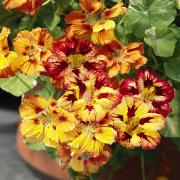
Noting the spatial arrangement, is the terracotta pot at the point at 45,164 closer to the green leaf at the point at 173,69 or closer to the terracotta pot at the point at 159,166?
the terracotta pot at the point at 159,166

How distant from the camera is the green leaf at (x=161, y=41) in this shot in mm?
669

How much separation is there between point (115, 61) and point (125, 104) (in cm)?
8

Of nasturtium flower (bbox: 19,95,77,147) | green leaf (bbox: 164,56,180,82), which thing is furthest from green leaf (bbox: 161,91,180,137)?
nasturtium flower (bbox: 19,95,77,147)

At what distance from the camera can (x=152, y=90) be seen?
2.13ft

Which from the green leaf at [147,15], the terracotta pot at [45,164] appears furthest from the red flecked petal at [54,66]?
the terracotta pot at [45,164]

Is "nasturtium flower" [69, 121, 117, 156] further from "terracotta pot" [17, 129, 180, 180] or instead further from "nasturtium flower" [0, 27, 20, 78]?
"terracotta pot" [17, 129, 180, 180]

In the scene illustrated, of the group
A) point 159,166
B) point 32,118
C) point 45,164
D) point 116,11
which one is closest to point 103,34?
point 116,11

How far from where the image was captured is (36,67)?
26.2 inches

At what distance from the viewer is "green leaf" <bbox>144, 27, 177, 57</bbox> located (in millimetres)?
669

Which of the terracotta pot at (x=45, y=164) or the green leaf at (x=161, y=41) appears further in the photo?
the terracotta pot at (x=45, y=164)

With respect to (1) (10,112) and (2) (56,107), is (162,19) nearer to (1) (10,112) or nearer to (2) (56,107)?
(2) (56,107)

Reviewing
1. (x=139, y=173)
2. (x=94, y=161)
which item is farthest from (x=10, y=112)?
(x=94, y=161)

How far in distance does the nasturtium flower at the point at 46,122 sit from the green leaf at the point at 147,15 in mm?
145

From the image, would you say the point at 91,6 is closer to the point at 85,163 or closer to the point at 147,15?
the point at 147,15
